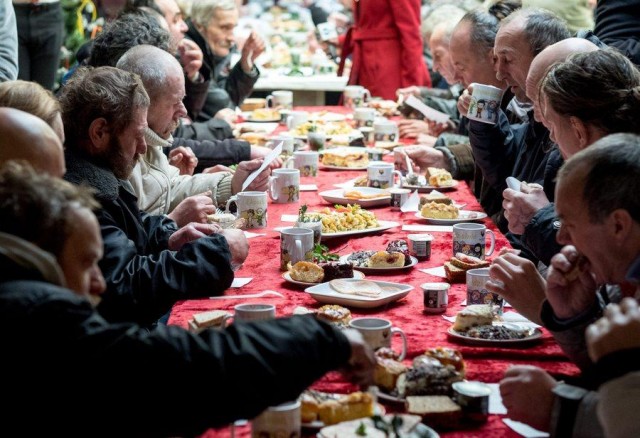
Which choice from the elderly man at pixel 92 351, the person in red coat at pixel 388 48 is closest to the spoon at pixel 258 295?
the elderly man at pixel 92 351

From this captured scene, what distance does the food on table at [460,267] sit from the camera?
2.80m

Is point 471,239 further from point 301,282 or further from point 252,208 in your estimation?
point 252,208

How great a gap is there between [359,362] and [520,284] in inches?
30.6

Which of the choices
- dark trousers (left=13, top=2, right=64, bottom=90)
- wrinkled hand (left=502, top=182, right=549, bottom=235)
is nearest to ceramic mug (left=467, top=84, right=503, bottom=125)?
wrinkled hand (left=502, top=182, right=549, bottom=235)

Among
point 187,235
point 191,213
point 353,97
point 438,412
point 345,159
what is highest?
point 438,412

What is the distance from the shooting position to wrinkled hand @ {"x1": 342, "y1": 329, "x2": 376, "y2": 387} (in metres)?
1.67

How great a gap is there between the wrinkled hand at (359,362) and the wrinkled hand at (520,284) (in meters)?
0.73

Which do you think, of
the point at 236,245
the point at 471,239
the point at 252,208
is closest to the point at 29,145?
the point at 236,245

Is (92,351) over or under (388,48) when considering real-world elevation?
over

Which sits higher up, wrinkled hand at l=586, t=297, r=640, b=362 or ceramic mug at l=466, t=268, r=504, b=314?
wrinkled hand at l=586, t=297, r=640, b=362

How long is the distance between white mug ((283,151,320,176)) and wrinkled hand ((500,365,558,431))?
9.17 ft

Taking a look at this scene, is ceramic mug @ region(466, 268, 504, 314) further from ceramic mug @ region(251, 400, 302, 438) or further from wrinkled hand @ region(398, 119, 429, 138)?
wrinkled hand @ region(398, 119, 429, 138)

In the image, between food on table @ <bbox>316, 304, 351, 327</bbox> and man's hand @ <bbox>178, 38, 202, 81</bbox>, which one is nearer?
food on table @ <bbox>316, 304, 351, 327</bbox>

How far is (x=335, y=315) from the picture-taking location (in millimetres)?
2299
